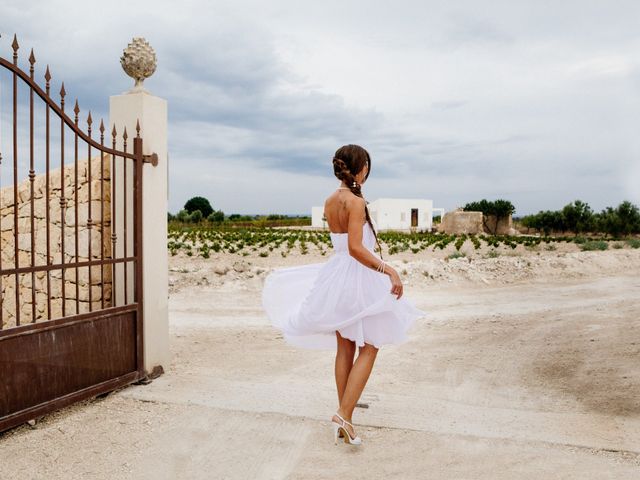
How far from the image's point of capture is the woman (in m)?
3.58

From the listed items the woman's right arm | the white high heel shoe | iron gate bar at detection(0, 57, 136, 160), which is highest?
iron gate bar at detection(0, 57, 136, 160)

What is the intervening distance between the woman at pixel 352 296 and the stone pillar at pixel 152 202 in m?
2.16

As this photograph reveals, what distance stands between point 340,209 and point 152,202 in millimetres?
2541

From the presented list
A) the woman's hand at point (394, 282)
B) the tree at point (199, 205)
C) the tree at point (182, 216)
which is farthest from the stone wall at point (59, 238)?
the tree at point (199, 205)

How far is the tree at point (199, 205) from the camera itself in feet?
212

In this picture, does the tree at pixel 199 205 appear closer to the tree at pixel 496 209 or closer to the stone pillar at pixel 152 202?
the tree at pixel 496 209

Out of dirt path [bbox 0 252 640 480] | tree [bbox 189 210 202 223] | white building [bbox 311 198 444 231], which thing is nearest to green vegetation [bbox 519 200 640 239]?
white building [bbox 311 198 444 231]

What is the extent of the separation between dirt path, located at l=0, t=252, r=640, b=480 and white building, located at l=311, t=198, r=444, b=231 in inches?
1500

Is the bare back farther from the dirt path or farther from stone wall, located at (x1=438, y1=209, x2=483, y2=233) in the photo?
stone wall, located at (x1=438, y1=209, x2=483, y2=233)

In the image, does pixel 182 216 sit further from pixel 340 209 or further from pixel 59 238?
pixel 340 209

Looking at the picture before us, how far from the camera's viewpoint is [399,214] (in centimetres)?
4797

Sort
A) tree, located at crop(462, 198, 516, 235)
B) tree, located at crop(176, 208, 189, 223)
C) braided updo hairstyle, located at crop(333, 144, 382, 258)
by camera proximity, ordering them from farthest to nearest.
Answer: tree, located at crop(176, 208, 189, 223) → tree, located at crop(462, 198, 516, 235) → braided updo hairstyle, located at crop(333, 144, 382, 258)

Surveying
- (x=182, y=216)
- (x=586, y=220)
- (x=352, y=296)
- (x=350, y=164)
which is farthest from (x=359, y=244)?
(x=182, y=216)

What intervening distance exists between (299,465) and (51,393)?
224cm
